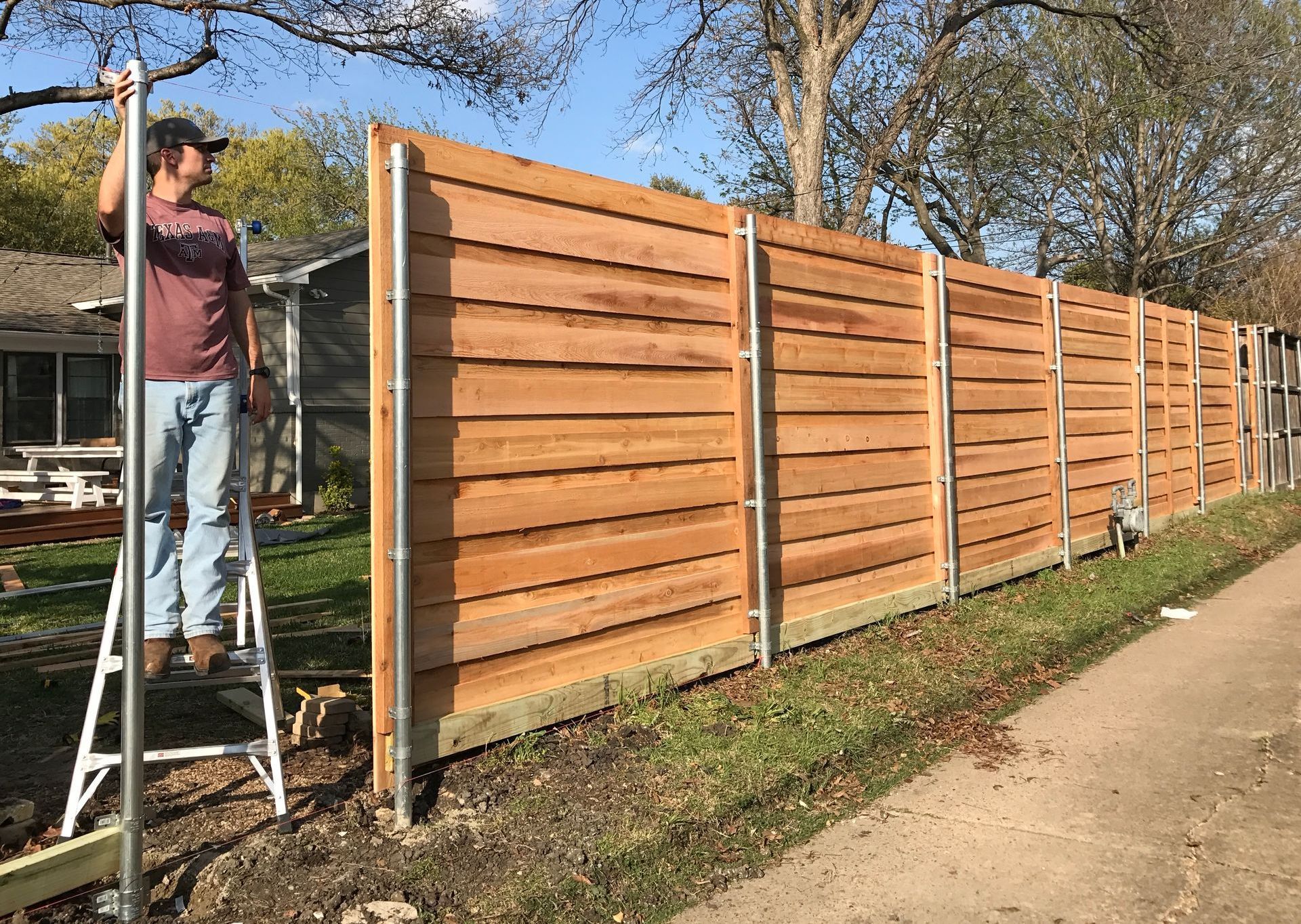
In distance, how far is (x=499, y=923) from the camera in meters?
2.84

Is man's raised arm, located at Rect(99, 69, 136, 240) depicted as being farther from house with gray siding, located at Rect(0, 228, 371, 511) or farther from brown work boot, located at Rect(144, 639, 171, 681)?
house with gray siding, located at Rect(0, 228, 371, 511)

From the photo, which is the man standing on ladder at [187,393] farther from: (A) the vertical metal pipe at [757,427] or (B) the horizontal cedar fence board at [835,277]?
(B) the horizontal cedar fence board at [835,277]

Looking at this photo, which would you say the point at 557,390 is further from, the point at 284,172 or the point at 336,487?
the point at 284,172

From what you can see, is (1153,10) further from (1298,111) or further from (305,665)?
(305,665)

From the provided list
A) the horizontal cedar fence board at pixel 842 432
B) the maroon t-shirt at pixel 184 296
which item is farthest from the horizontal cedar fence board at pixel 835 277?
the maroon t-shirt at pixel 184 296

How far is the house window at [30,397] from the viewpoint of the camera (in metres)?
15.6

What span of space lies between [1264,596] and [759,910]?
726cm

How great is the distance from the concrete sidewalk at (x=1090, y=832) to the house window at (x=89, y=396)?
53.2ft

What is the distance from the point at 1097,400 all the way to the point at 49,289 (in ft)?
58.6

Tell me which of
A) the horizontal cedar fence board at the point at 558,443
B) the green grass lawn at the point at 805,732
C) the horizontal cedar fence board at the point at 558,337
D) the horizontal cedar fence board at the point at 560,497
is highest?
the horizontal cedar fence board at the point at 558,337

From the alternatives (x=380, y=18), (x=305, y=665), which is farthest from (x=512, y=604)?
(x=380, y=18)

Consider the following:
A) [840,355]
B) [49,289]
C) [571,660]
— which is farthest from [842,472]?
[49,289]

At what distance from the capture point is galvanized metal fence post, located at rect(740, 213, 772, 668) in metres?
5.29

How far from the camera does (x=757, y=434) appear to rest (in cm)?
530
